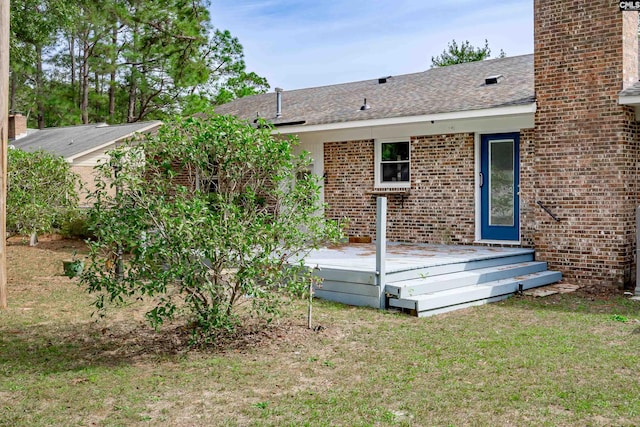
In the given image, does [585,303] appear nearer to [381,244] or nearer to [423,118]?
[381,244]

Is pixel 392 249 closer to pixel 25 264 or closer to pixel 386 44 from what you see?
pixel 25 264

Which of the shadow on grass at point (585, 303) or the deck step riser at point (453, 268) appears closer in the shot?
the shadow on grass at point (585, 303)

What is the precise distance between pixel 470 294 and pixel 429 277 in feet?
2.12

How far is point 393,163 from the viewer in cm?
1343

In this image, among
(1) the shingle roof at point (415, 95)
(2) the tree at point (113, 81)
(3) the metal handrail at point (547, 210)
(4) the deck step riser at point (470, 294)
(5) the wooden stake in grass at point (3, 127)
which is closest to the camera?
(4) the deck step riser at point (470, 294)

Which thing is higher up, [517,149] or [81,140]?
[81,140]

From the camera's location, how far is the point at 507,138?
11781 millimetres

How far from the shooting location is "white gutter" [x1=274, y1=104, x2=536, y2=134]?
10.9m

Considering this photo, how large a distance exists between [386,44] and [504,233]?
87.6ft

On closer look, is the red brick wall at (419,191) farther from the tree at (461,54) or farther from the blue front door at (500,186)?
the tree at (461,54)

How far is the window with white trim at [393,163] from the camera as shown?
1326 centimetres

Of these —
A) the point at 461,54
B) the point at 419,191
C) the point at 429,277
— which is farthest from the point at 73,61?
the point at 429,277

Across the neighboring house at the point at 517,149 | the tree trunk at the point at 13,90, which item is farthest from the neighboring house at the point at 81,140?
the neighboring house at the point at 517,149

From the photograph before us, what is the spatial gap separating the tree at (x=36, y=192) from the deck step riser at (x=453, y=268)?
21.2ft
